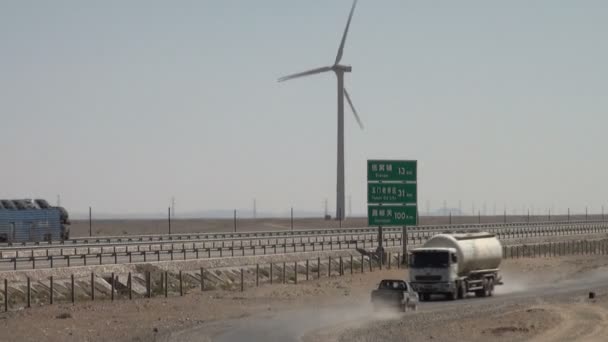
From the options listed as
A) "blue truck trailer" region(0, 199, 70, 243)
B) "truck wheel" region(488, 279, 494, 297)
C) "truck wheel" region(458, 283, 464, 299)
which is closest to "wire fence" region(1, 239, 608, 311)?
"truck wheel" region(458, 283, 464, 299)

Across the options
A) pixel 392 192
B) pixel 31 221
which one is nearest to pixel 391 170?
pixel 392 192

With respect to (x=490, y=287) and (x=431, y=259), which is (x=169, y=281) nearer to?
(x=431, y=259)

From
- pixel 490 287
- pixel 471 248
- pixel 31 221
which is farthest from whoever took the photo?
pixel 31 221

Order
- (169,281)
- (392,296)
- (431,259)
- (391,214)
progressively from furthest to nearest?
(391,214) → (169,281) → (431,259) → (392,296)

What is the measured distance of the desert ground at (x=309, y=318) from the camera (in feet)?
147

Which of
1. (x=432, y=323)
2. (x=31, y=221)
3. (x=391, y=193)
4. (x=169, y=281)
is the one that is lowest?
(x=432, y=323)

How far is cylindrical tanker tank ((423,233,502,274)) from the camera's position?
62531 millimetres

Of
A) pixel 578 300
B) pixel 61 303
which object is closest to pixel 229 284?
pixel 61 303

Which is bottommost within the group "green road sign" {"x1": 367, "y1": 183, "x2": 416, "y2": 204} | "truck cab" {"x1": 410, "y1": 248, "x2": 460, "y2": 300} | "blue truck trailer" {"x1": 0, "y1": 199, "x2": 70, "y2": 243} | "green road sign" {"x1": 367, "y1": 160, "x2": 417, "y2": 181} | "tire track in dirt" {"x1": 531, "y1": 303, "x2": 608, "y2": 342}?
"tire track in dirt" {"x1": 531, "y1": 303, "x2": 608, "y2": 342}

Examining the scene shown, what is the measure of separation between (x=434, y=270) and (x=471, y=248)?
380cm

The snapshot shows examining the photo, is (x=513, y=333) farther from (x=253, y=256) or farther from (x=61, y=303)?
(x=253, y=256)

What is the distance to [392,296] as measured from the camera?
52.5m

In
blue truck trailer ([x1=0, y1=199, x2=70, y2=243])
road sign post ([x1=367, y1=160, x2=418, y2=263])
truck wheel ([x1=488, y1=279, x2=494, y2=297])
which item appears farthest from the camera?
blue truck trailer ([x1=0, y1=199, x2=70, y2=243])

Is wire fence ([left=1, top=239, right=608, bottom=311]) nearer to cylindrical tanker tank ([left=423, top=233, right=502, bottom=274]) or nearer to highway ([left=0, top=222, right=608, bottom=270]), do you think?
highway ([left=0, top=222, right=608, bottom=270])
